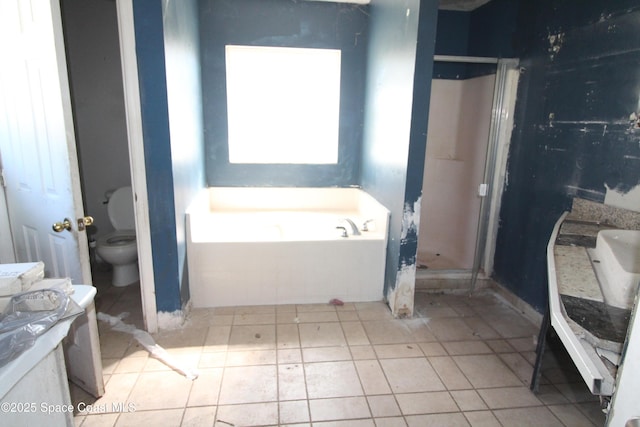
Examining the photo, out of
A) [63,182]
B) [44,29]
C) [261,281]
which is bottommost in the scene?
[261,281]

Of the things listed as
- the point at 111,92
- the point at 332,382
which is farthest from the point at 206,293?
the point at 111,92

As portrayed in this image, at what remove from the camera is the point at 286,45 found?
310 centimetres

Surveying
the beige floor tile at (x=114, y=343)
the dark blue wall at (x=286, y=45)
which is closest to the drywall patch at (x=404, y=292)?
the dark blue wall at (x=286, y=45)

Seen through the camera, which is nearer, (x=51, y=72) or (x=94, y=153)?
(x=51, y=72)

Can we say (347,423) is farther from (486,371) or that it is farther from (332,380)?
(486,371)

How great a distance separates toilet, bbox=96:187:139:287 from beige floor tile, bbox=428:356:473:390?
2293 mm

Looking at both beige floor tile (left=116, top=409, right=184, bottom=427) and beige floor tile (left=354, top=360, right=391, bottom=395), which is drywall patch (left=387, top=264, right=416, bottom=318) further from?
beige floor tile (left=116, top=409, right=184, bottom=427)

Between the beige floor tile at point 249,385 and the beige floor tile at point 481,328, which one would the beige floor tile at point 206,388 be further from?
the beige floor tile at point 481,328

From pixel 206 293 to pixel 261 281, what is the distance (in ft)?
1.28

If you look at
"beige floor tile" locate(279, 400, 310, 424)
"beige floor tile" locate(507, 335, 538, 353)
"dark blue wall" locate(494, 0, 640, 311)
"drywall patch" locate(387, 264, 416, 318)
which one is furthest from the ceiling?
"beige floor tile" locate(279, 400, 310, 424)

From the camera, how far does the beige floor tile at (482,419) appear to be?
1600 mm

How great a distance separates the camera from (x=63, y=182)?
157cm

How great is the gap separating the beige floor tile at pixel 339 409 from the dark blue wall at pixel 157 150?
1.12 m

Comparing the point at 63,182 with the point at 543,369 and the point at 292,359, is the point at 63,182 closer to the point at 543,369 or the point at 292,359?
the point at 292,359
